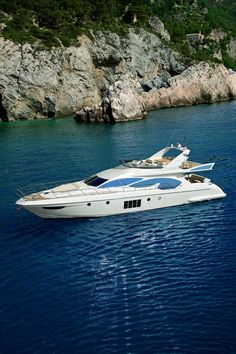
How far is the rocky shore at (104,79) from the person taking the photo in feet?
335

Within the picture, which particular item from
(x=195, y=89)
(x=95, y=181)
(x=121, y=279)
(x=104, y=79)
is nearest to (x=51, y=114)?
(x=104, y=79)

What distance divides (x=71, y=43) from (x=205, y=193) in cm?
8103

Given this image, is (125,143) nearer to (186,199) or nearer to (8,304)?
(186,199)

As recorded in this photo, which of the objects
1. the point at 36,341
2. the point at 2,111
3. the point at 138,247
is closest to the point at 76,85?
the point at 2,111

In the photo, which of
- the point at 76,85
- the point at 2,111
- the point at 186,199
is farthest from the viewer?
the point at 76,85

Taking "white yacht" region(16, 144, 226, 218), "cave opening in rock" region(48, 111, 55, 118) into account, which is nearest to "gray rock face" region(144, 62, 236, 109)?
"cave opening in rock" region(48, 111, 55, 118)

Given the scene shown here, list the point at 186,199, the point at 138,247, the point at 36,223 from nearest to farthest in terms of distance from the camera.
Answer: the point at 138,247 → the point at 36,223 → the point at 186,199

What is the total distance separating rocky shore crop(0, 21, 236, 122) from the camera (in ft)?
335

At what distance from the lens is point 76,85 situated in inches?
4505

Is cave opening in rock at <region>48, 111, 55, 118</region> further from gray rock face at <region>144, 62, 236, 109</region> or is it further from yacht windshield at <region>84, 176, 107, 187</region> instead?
yacht windshield at <region>84, 176, 107, 187</region>

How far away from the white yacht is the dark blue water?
85 centimetres

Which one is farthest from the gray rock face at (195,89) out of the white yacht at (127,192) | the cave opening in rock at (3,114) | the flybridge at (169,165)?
the white yacht at (127,192)

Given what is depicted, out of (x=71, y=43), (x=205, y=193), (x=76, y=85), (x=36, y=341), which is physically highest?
(x=71, y=43)

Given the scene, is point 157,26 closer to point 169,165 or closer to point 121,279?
point 169,165
